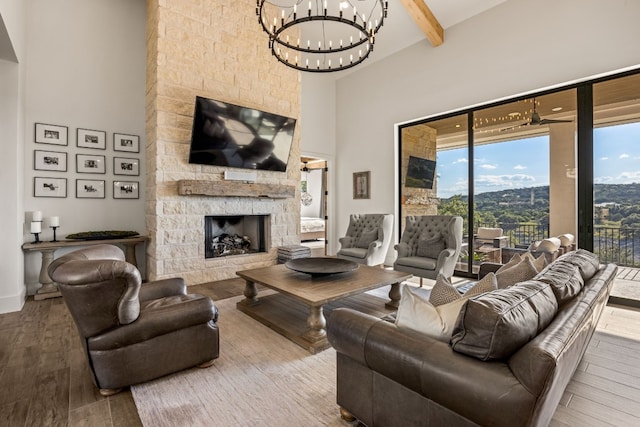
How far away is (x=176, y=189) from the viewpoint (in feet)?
14.8

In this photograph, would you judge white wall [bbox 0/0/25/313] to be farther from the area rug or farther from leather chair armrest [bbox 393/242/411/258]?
leather chair armrest [bbox 393/242/411/258]

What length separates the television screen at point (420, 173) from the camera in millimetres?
5824

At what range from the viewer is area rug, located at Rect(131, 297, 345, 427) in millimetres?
1738

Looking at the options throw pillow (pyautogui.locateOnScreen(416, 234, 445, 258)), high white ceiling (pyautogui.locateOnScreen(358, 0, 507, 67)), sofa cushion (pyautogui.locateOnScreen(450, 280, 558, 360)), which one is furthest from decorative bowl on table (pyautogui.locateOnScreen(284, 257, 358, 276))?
high white ceiling (pyautogui.locateOnScreen(358, 0, 507, 67))

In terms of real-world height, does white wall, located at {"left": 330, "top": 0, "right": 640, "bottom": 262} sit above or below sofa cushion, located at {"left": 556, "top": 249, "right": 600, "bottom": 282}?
above

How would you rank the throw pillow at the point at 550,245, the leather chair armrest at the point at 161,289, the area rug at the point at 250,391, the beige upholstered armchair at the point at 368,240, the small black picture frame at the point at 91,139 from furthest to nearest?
the beige upholstered armchair at the point at 368,240
the small black picture frame at the point at 91,139
the throw pillow at the point at 550,245
the leather chair armrest at the point at 161,289
the area rug at the point at 250,391

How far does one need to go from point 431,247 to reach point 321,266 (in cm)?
191

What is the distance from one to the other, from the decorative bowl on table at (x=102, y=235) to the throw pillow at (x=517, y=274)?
4.63 meters

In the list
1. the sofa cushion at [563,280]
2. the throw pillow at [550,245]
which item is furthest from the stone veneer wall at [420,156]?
the sofa cushion at [563,280]

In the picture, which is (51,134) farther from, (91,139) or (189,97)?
(189,97)

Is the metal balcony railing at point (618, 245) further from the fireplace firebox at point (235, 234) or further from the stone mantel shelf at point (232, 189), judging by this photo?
the fireplace firebox at point (235, 234)

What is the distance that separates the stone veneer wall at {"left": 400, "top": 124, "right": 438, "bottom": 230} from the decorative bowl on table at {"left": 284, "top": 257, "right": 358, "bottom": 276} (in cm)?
293

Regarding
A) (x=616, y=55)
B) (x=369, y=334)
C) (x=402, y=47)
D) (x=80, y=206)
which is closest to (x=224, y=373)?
(x=369, y=334)

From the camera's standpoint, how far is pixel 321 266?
3342 millimetres
